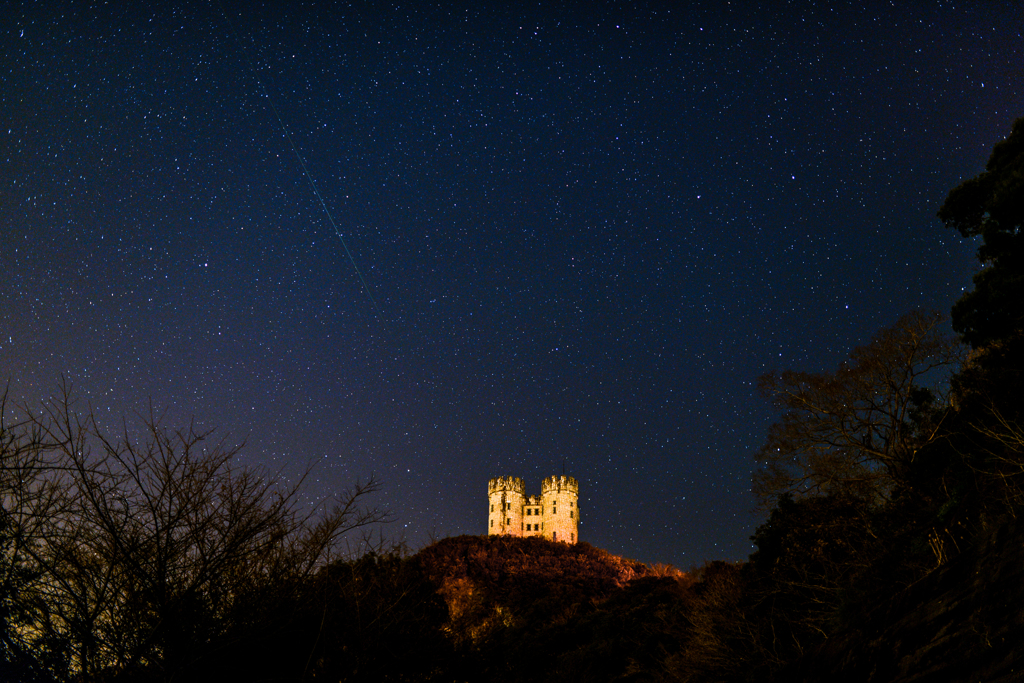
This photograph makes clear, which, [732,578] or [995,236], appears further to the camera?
[732,578]

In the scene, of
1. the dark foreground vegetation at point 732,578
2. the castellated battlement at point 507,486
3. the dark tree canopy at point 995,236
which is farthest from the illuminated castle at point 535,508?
the dark tree canopy at point 995,236

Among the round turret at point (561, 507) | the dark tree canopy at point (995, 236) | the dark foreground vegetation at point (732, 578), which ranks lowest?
the dark foreground vegetation at point (732, 578)

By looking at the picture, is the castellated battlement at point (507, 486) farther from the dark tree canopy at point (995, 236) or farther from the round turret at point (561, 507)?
the dark tree canopy at point (995, 236)

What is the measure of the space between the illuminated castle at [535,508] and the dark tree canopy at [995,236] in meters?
70.1

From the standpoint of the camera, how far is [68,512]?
6809 millimetres

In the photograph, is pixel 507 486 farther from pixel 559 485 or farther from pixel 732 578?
pixel 732 578

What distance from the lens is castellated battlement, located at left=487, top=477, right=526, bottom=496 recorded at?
84.4 meters

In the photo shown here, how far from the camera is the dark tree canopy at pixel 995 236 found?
524 inches

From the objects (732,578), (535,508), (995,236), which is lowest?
(732,578)

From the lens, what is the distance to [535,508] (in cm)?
8394

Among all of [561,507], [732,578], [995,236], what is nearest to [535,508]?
[561,507]

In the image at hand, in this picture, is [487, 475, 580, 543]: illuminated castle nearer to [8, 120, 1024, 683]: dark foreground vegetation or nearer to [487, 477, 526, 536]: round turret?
[487, 477, 526, 536]: round turret

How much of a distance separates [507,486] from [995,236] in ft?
246

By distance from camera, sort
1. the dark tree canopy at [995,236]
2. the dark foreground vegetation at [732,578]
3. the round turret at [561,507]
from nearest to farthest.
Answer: the dark foreground vegetation at [732,578] < the dark tree canopy at [995,236] < the round turret at [561,507]
